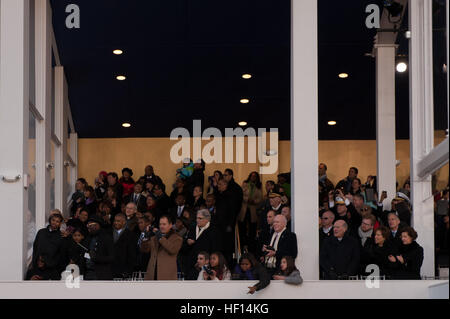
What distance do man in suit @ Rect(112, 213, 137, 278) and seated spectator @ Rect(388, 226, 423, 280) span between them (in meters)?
3.11

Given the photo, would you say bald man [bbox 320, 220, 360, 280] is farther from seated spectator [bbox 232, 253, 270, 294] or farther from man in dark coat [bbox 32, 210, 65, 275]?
man in dark coat [bbox 32, 210, 65, 275]

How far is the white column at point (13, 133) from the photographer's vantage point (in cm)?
1080

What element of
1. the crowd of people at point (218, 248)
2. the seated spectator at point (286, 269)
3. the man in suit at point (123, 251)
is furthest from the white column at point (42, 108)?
the seated spectator at point (286, 269)

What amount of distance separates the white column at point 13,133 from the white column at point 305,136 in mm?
3071

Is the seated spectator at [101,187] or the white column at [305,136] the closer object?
the white column at [305,136]

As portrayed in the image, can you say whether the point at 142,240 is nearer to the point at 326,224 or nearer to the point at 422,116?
the point at 326,224

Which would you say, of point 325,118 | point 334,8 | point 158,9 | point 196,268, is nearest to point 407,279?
point 196,268

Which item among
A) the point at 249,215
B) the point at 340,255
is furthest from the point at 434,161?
the point at 249,215

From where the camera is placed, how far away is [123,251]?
11633 millimetres

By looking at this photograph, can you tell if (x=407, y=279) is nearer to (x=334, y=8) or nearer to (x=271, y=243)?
(x=271, y=243)

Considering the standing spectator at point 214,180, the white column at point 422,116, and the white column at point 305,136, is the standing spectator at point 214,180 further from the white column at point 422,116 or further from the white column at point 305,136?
the white column at point 422,116

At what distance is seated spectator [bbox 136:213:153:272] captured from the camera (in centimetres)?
1182

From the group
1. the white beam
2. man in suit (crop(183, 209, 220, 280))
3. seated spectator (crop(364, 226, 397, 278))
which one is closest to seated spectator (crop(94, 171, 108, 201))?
man in suit (crop(183, 209, 220, 280))
